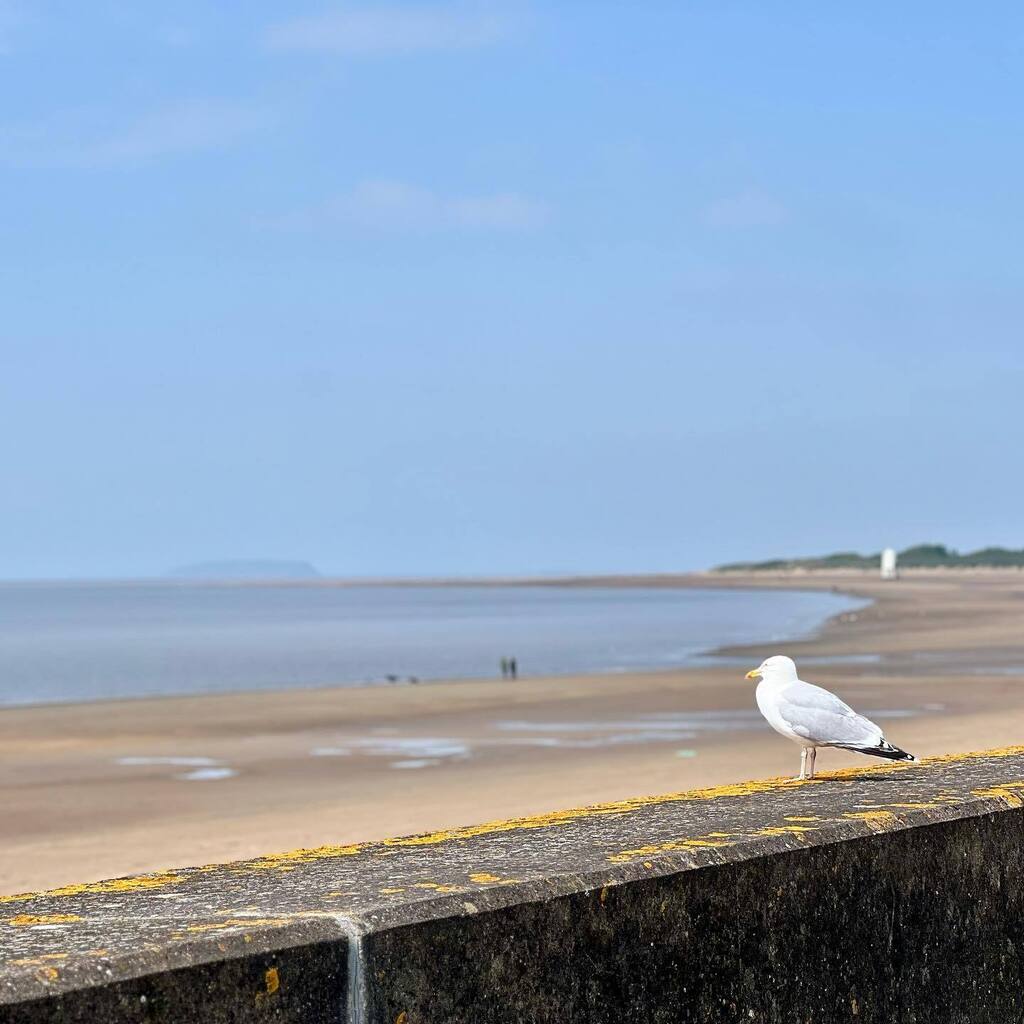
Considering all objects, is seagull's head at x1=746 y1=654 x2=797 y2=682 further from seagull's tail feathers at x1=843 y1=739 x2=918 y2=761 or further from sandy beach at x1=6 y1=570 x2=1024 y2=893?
sandy beach at x1=6 y1=570 x2=1024 y2=893

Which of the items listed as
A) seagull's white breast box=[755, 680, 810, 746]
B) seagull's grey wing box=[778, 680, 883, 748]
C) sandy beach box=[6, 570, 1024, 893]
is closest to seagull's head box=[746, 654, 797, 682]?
seagull's white breast box=[755, 680, 810, 746]

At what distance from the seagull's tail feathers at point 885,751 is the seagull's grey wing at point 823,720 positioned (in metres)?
0.01

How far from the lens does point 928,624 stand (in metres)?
62.0

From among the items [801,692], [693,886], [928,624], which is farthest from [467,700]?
[928,624]

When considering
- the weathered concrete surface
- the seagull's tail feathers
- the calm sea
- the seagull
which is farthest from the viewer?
the calm sea

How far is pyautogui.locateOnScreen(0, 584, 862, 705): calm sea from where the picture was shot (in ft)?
148

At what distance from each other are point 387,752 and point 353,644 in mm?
42381

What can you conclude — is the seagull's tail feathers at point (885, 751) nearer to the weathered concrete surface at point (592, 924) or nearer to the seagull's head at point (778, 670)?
the seagull's head at point (778, 670)

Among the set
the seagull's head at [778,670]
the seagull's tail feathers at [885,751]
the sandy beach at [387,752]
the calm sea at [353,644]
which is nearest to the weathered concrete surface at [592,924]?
the seagull's tail feathers at [885,751]

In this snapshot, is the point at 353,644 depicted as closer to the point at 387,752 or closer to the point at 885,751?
the point at 387,752

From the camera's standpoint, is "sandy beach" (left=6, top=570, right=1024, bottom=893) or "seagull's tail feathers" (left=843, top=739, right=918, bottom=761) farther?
"sandy beach" (left=6, top=570, right=1024, bottom=893)

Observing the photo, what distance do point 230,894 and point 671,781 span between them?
16.2m

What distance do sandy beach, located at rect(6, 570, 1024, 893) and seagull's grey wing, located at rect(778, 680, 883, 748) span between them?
9.72m

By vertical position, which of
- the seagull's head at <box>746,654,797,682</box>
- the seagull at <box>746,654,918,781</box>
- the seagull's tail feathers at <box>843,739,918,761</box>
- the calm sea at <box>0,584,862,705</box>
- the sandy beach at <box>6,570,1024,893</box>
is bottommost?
the calm sea at <box>0,584,862,705</box>
